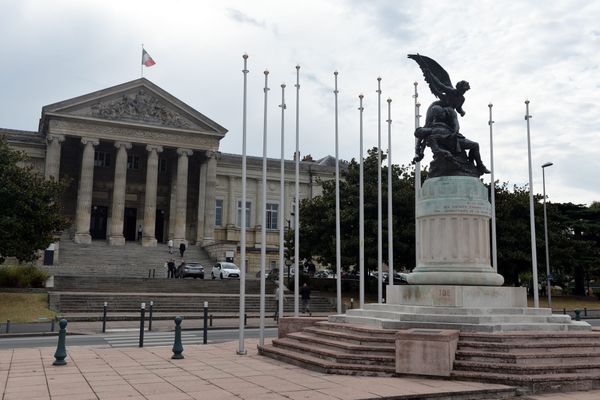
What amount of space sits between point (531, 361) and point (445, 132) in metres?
7.30

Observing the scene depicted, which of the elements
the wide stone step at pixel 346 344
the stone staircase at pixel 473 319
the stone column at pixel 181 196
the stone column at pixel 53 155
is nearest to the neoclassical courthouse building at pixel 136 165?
the stone column at pixel 53 155

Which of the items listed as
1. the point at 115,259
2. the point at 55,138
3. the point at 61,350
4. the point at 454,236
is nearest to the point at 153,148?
the point at 55,138

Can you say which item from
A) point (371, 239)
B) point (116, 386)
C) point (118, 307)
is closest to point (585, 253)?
point (371, 239)

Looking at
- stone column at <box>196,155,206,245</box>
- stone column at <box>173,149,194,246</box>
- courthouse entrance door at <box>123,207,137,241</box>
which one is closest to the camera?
stone column at <box>173,149,194,246</box>

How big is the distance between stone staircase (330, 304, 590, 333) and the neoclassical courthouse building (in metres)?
41.1

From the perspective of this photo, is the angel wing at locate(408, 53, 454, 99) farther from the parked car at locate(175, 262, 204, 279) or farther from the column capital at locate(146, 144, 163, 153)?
the column capital at locate(146, 144, 163, 153)

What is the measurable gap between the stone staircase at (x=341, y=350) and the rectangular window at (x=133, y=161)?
51.3 metres

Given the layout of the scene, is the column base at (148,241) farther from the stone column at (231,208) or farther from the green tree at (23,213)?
the green tree at (23,213)

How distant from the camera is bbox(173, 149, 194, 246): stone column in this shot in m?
59.0

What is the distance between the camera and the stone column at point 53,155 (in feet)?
179

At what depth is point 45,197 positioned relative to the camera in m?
33.4

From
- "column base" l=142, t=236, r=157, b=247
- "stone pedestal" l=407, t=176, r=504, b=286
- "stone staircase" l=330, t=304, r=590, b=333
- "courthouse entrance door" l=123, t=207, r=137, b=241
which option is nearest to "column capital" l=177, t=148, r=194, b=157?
"courthouse entrance door" l=123, t=207, r=137, b=241

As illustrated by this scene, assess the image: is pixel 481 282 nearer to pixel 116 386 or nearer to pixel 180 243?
pixel 116 386

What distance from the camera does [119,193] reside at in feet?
187
